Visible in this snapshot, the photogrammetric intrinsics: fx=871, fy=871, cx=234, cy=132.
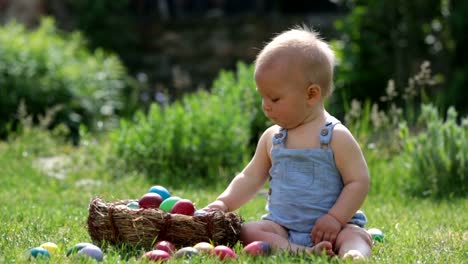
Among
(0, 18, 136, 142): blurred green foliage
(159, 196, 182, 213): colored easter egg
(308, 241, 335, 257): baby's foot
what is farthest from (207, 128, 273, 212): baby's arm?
(0, 18, 136, 142): blurred green foliage

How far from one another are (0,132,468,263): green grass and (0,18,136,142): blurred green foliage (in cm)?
89

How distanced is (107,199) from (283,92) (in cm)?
204

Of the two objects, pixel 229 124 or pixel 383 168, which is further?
pixel 229 124

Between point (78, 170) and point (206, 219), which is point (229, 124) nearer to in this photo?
point (78, 170)

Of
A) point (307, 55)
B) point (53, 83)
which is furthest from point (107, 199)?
point (53, 83)

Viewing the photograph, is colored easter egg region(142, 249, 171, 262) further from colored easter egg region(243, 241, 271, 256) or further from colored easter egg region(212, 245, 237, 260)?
colored easter egg region(243, 241, 271, 256)

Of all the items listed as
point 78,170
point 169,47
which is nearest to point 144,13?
point 169,47

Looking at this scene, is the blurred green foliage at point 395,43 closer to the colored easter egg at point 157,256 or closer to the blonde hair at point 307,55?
the blonde hair at point 307,55

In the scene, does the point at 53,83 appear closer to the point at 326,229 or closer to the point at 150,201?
the point at 150,201

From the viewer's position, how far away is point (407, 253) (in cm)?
385

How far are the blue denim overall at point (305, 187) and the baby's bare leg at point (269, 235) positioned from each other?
0.04 metres

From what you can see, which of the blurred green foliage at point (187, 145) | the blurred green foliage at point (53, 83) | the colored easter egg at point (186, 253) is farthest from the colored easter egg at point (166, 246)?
the blurred green foliage at point (53, 83)

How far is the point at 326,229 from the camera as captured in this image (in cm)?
385

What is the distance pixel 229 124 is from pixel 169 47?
248 inches
